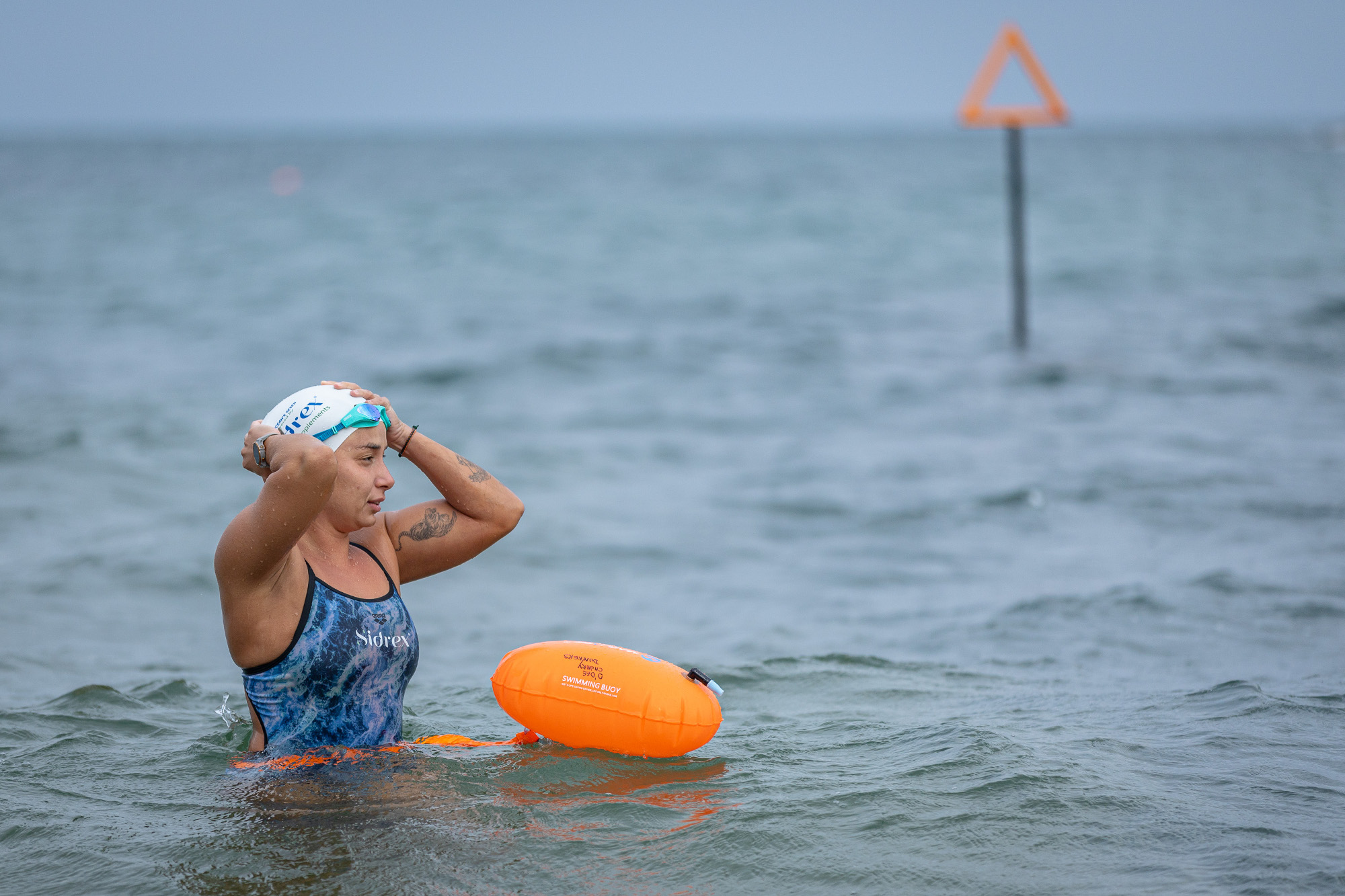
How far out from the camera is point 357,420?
427 cm

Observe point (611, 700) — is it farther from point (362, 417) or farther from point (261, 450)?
point (261, 450)

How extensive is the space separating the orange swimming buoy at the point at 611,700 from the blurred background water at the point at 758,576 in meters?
0.16

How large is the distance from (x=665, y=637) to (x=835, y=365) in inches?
458

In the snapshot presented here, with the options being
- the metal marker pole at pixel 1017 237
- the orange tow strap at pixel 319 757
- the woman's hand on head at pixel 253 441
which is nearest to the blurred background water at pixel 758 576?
the orange tow strap at pixel 319 757

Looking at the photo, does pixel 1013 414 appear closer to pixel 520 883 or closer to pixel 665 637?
pixel 665 637

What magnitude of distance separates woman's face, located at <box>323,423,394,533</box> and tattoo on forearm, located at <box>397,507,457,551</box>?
18.3 inches

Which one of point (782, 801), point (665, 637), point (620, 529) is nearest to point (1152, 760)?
point (782, 801)

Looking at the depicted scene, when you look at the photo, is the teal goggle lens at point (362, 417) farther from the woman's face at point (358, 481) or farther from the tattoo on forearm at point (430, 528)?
the tattoo on forearm at point (430, 528)

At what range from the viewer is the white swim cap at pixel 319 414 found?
166 inches

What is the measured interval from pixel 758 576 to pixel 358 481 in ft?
18.1

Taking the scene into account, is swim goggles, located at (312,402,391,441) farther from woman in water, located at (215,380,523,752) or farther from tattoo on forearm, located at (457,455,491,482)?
tattoo on forearm, located at (457,455,491,482)

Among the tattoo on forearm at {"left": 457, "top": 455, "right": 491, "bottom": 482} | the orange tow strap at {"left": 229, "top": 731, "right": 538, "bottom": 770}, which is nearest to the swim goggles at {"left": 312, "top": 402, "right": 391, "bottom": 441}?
the tattoo on forearm at {"left": 457, "top": 455, "right": 491, "bottom": 482}

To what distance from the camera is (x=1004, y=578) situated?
9.02 m

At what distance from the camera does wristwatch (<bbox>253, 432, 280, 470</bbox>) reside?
391 centimetres
